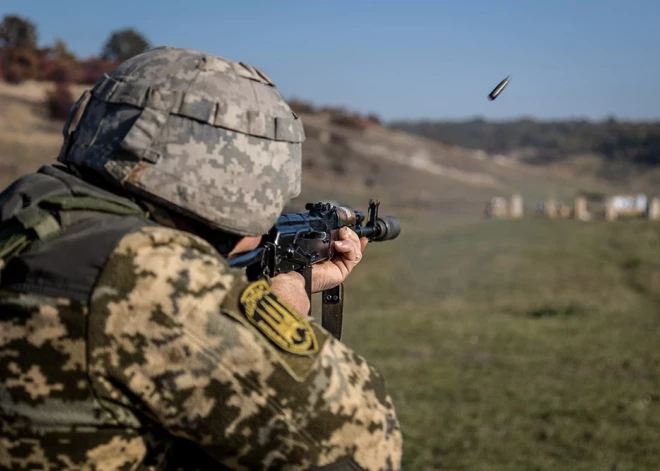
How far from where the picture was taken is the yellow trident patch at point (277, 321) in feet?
5.99

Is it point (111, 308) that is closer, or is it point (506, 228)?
point (111, 308)

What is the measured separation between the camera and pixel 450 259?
19.3 meters

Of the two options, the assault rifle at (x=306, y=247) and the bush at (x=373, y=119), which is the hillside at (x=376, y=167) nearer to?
the bush at (x=373, y=119)

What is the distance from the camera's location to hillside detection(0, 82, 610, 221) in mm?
28609

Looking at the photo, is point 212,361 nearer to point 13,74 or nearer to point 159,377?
point 159,377

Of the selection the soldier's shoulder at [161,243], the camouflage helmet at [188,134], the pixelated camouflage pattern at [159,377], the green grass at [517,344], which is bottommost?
the green grass at [517,344]

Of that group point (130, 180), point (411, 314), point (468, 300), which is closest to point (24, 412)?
point (130, 180)

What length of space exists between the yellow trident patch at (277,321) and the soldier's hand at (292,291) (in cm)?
50

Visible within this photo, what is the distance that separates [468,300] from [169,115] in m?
13.9

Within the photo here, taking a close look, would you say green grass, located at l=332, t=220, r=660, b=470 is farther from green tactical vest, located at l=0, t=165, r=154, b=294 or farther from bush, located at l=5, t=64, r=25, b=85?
bush, located at l=5, t=64, r=25, b=85

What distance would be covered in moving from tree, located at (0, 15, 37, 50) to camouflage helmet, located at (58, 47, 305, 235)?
124 ft

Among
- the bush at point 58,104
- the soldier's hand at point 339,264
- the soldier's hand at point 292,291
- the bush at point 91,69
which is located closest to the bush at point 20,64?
the bush at point 91,69

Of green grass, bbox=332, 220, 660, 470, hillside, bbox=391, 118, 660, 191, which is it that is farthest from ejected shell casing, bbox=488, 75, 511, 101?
hillside, bbox=391, 118, 660, 191

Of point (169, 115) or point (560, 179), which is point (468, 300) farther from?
point (560, 179)
